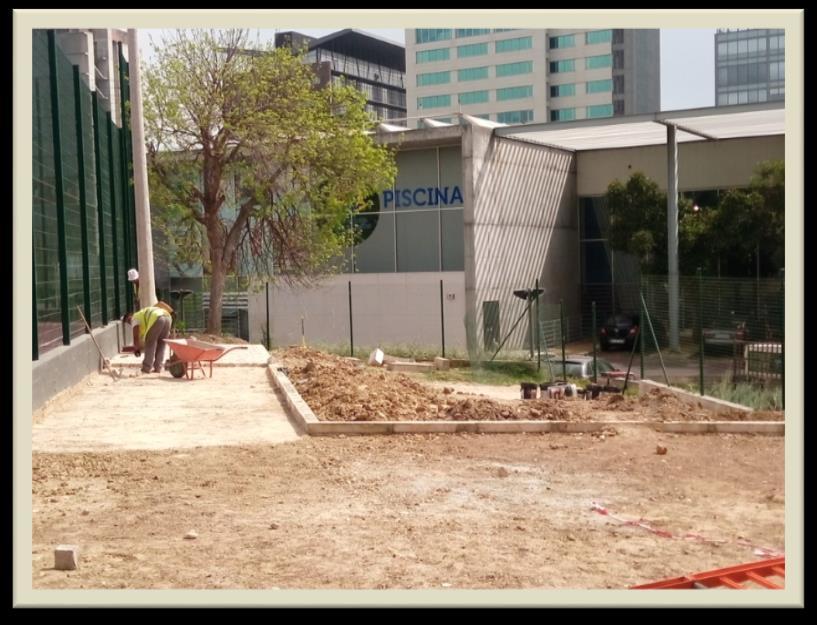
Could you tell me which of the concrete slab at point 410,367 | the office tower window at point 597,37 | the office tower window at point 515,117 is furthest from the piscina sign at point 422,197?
the office tower window at point 597,37

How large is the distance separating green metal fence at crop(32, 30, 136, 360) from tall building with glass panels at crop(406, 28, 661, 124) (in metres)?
75.8

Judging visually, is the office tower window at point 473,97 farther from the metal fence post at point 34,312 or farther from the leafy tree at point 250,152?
the metal fence post at point 34,312

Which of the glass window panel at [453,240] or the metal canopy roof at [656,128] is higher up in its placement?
the metal canopy roof at [656,128]

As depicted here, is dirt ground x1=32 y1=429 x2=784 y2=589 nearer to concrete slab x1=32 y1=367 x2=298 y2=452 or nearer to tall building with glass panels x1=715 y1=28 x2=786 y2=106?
concrete slab x1=32 y1=367 x2=298 y2=452

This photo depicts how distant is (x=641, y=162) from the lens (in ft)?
134

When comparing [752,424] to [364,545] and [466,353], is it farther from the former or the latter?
[466,353]

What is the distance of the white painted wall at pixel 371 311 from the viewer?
35.6 m

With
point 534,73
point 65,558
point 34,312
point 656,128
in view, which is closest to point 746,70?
point 534,73

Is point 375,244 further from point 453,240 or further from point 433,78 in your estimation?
point 433,78

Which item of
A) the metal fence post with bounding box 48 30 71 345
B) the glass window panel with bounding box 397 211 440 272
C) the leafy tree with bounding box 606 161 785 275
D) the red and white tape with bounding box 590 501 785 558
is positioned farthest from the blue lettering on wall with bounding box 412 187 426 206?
the red and white tape with bounding box 590 501 785 558

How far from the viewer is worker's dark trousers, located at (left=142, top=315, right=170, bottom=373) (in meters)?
16.4

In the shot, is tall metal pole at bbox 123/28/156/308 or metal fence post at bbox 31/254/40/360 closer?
metal fence post at bbox 31/254/40/360

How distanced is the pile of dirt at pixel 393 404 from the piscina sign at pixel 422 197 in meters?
21.0

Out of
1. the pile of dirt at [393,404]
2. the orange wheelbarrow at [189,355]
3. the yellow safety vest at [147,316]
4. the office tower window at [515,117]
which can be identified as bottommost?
the pile of dirt at [393,404]
